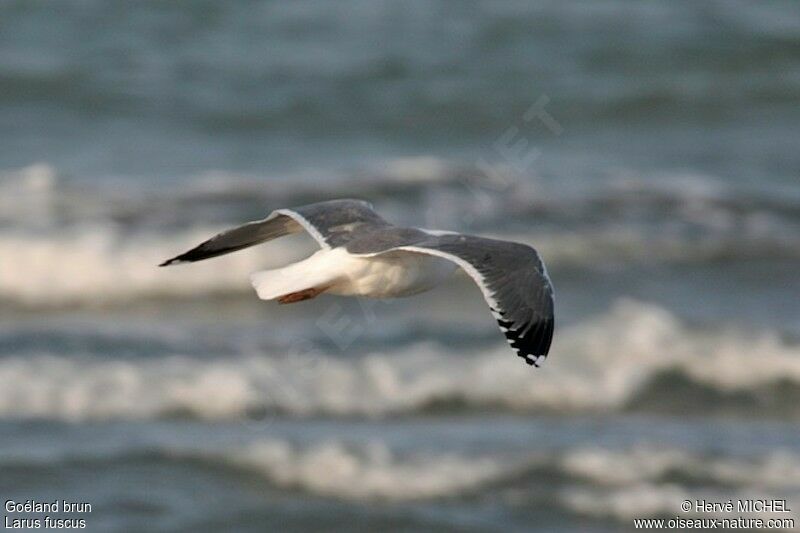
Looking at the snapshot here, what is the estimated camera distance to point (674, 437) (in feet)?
25.5

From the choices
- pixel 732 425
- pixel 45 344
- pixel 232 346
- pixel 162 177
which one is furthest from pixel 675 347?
pixel 162 177

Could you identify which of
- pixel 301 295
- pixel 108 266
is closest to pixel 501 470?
pixel 301 295

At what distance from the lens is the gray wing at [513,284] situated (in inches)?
183

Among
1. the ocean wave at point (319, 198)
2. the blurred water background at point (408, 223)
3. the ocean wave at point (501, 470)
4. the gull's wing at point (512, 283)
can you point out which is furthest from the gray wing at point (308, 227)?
the ocean wave at point (319, 198)

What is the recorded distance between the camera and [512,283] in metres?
4.78

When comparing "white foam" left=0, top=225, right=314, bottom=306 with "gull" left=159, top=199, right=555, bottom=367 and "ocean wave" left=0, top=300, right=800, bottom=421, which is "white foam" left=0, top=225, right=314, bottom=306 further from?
"gull" left=159, top=199, right=555, bottom=367

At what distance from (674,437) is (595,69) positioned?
6.62m

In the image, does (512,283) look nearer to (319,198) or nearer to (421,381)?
(421,381)

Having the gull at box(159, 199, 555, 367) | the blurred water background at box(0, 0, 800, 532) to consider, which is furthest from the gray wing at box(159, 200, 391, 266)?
the blurred water background at box(0, 0, 800, 532)

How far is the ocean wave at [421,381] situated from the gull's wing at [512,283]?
3276mm

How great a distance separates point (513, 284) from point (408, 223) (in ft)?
19.7

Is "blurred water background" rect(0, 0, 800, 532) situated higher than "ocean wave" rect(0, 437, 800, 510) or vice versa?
"blurred water background" rect(0, 0, 800, 532)

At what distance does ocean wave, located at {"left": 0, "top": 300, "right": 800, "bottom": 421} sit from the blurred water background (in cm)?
2

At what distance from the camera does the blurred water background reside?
7.36m
